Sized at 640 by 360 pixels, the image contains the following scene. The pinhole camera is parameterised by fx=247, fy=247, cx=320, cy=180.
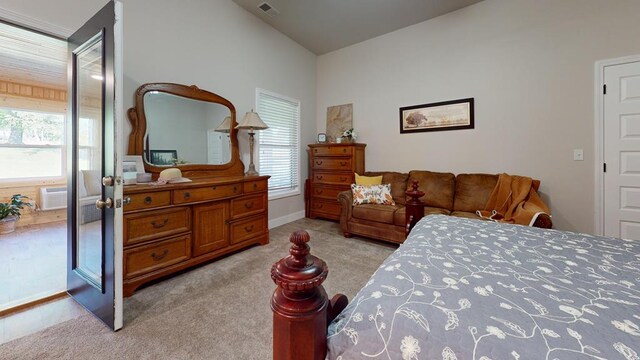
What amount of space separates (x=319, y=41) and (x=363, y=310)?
4.54 metres

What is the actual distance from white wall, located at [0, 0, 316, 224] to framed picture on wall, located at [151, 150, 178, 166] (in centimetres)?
36

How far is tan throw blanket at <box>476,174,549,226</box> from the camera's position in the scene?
8.19 ft

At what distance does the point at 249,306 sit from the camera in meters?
1.89

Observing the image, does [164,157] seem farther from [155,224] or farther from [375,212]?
[375,212]

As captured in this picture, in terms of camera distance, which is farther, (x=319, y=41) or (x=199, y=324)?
(x=319, y=41)

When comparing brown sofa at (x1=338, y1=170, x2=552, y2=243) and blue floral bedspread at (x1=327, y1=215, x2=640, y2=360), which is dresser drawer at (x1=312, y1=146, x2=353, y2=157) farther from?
blue floral bedspread at (x1=327, y1=215, x2=640, y2=360)

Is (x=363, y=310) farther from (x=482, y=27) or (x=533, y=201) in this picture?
(x=482, y=27)

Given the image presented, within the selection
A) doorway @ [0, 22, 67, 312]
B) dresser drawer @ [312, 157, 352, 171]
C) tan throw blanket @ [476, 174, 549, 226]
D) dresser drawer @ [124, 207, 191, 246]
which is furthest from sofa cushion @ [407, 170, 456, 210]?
doorway @ [0, 22, 67, 312]

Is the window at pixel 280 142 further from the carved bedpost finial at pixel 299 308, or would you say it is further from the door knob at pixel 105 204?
the carved bedpost finial at pixel 299 308

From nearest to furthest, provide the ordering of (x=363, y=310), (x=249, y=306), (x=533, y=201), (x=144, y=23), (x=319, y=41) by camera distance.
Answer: (x=363, y=310)
(x=249, y=306)
(x=144, y=23)
(x=533, y=201)
(x=319, y=41)

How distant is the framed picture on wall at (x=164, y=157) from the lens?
2.61 metres

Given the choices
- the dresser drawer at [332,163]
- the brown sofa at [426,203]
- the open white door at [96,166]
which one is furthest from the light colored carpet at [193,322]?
the dresser drawer at [332,163]

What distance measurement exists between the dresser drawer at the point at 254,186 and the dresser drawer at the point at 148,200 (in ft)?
2.85

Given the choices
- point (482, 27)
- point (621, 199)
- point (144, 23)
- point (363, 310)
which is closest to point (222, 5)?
point (144, 23)
